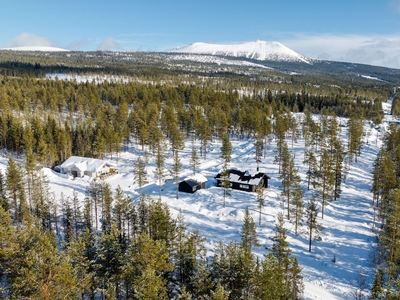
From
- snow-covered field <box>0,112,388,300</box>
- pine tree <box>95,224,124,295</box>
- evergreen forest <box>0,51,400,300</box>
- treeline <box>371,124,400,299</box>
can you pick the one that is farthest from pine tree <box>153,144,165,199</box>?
treeline <box>371,124,400,299</box>

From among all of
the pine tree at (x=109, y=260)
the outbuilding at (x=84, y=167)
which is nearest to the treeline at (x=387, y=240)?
the pine tree at (x=109, y=260)

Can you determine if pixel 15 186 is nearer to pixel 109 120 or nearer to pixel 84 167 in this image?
pixel 84 167

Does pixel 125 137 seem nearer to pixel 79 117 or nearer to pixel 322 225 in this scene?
pixel 79 117

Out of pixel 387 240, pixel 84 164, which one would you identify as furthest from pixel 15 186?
pixel 387 240

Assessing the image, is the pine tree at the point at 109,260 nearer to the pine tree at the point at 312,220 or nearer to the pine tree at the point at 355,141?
the pine tree at the point at 312,220

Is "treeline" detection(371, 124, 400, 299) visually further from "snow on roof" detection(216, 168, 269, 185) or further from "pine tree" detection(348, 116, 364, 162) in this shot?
"snow on roof" detection(216, 168, 269, 185)
